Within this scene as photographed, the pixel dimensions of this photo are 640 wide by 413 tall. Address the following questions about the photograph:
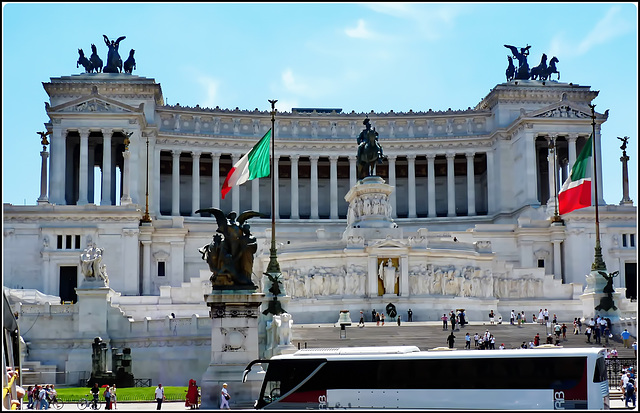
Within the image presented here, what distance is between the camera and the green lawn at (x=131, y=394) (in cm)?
4650

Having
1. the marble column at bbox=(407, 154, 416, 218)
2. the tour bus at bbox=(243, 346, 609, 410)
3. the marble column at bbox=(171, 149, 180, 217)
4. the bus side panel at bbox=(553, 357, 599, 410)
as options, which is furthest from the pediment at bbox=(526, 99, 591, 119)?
the bus side panel at bbox=(553, 357, 599, 410)

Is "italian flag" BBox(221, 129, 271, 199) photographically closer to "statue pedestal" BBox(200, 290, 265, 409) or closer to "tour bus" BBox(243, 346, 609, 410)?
"statue pedestal" BBox(200, 290, 265, 409)

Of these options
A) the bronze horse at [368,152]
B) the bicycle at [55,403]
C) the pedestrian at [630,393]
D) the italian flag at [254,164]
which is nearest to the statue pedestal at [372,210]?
the bronze horse at [368,152]

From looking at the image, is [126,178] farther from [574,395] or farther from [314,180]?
[574,395]

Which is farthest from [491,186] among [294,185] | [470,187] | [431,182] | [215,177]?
[215,177]

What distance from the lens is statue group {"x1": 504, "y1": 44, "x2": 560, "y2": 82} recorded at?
120m

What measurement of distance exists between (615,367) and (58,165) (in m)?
72.9

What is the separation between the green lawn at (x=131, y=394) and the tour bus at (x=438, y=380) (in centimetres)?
1185

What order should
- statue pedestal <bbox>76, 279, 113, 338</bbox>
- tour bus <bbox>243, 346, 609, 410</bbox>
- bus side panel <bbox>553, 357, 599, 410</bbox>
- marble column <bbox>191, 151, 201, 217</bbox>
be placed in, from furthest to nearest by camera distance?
marble column <bbox>191, 151, 201, 217</bbox> < statue pedestal <bbox>76, 279, 113, 338</bbox> < tour bus <bbox>243, 346, 609, 410</bbox> < bus side panel <bbox>553, 357, 599, 410</bbox>

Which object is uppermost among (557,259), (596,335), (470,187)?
(470,187)

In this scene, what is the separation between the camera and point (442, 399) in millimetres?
35156

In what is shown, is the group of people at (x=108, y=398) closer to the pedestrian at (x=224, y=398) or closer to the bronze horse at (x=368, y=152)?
the pedestrian at (x=224, y=398)

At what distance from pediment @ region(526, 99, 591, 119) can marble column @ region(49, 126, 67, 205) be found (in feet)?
165

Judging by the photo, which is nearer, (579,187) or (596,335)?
(596,335)
